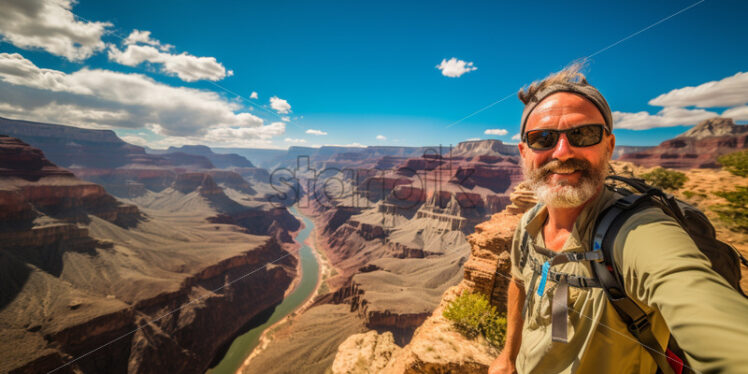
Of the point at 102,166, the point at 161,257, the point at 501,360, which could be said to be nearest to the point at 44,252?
the point at 161,257

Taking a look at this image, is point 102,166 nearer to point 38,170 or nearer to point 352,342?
point 38,170

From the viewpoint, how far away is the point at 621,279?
1.26m

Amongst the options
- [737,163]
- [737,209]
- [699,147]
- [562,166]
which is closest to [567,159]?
[562,166]

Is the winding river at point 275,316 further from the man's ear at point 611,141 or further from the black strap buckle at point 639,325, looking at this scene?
the man's ear at point 611,141

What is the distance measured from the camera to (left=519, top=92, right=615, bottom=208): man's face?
1.57 meters

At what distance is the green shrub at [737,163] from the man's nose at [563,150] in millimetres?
11620

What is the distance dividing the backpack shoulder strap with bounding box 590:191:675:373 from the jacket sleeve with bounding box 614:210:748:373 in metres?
0.07

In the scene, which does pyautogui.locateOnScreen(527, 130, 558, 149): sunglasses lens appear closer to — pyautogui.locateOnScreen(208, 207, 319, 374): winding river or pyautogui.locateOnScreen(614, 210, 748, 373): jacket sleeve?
pyautogui.locateOnScreen(614, 210, 748, 373): jacket sleeve

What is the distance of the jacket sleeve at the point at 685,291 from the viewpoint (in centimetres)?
69

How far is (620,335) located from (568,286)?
0.30 m

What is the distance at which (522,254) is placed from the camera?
221cm

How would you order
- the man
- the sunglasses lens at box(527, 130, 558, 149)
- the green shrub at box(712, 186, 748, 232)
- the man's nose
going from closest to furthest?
the man < the man's nose < the sunglasses lens at box(527, 130, 558, 149) < the green shrub at box(712, 186, 748, 232)

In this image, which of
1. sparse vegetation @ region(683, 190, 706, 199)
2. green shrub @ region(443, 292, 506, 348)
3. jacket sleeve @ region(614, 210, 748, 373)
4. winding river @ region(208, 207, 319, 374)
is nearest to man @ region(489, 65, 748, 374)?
jacket sleeve @ region(614, 210, 748, 373)

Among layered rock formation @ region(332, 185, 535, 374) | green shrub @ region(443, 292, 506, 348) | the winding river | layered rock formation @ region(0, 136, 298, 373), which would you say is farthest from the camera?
the winding river
